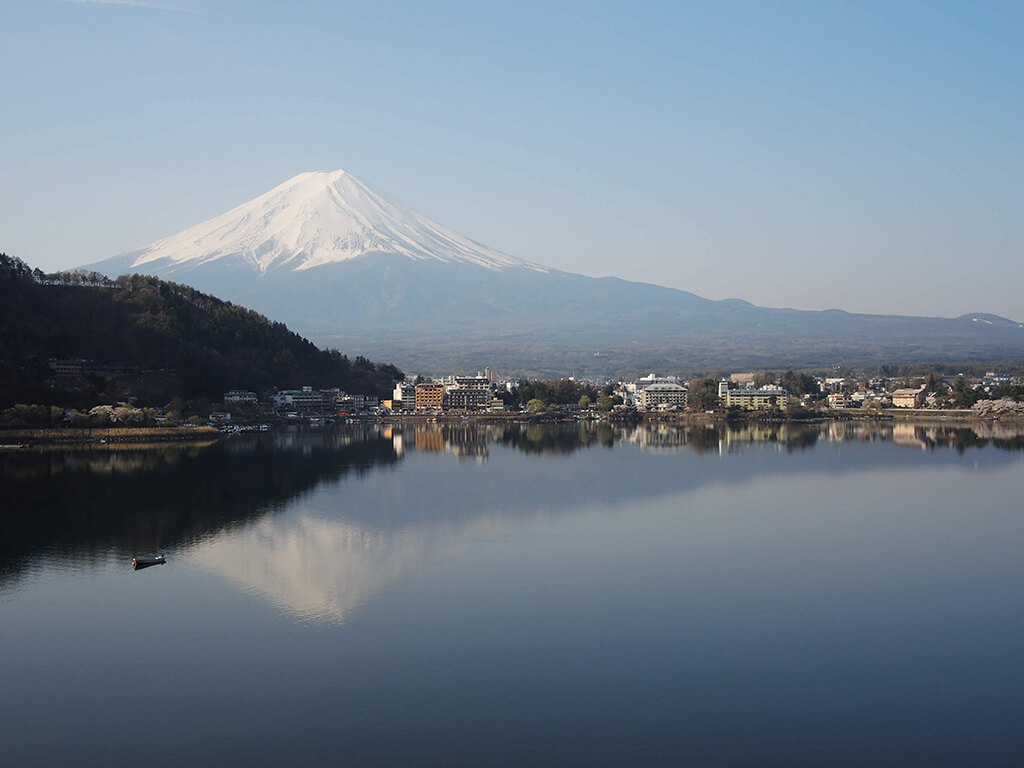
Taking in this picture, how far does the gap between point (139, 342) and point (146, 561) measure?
51.1 feet

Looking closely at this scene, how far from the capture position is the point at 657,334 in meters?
72.9

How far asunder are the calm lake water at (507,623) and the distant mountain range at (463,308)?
42.3 meters

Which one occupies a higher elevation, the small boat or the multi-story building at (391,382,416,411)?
the multi-story building at (391,382,416,411)

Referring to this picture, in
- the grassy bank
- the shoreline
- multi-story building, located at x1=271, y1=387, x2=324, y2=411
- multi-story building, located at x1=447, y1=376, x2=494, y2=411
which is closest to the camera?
the grassy bank

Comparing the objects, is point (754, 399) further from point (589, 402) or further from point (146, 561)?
point (146, 561)

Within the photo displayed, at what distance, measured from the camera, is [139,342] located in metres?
22.2

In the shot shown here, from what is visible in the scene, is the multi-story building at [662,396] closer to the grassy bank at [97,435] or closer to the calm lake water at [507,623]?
the grassy bank at [97,435]

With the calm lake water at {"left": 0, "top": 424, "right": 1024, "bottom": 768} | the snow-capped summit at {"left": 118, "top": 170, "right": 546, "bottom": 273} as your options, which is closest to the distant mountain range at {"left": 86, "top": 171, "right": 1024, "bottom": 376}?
the snow-capped summit at {"left": 118, "top": 170, "right": 546, "bottom": 273}

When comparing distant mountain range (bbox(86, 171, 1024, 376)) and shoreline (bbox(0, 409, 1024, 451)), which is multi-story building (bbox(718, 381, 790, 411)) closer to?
shoreline (bbox(0, 409, 1024, 451))

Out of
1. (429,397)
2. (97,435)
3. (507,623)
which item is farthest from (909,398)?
(507,623)

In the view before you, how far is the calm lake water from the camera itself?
459 cm

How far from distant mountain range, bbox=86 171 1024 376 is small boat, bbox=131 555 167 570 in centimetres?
4470

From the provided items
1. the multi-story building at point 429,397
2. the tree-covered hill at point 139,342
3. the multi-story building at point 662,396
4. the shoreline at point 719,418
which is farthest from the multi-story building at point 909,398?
the tree-covered hill at point 139,342

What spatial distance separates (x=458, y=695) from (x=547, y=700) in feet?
1.48
